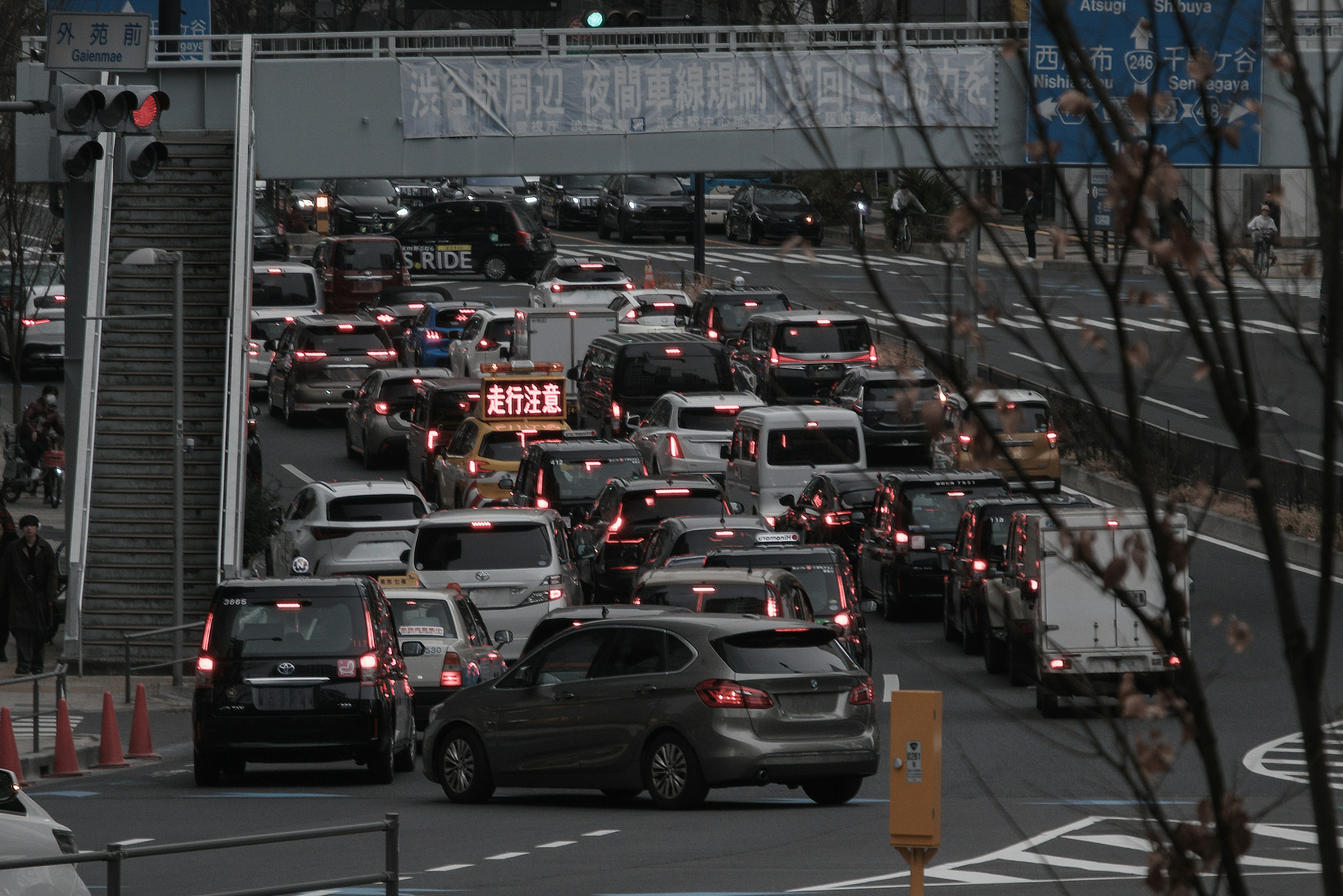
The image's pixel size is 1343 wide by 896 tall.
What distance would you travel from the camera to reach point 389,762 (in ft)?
55.2

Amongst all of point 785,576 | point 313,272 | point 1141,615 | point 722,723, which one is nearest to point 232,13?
point 313,272

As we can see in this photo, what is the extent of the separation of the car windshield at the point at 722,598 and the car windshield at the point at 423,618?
6.04ft

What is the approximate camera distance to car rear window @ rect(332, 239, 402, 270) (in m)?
50.7

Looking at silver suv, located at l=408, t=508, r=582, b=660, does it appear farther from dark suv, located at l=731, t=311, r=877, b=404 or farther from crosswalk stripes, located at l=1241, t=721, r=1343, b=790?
dark suv, located at l=731, t=311, r=877, b=404

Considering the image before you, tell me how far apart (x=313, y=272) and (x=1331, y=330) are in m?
45.3

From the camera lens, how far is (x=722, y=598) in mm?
19359

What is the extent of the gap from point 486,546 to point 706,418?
406 inches

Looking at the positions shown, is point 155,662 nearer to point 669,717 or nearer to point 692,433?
point 692,433

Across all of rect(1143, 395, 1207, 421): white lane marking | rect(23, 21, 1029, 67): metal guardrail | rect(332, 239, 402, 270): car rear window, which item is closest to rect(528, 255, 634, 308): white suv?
rect(332, 239, 402, 270): car rear window

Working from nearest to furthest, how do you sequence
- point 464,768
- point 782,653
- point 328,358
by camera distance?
point 782,653 < point 464,768 < point 328,358

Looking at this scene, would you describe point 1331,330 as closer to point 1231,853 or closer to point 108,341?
point 1231,853

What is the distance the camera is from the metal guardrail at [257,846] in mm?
7512

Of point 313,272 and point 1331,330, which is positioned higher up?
point 313,272

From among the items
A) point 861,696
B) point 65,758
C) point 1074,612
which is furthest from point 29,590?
point 861,696
